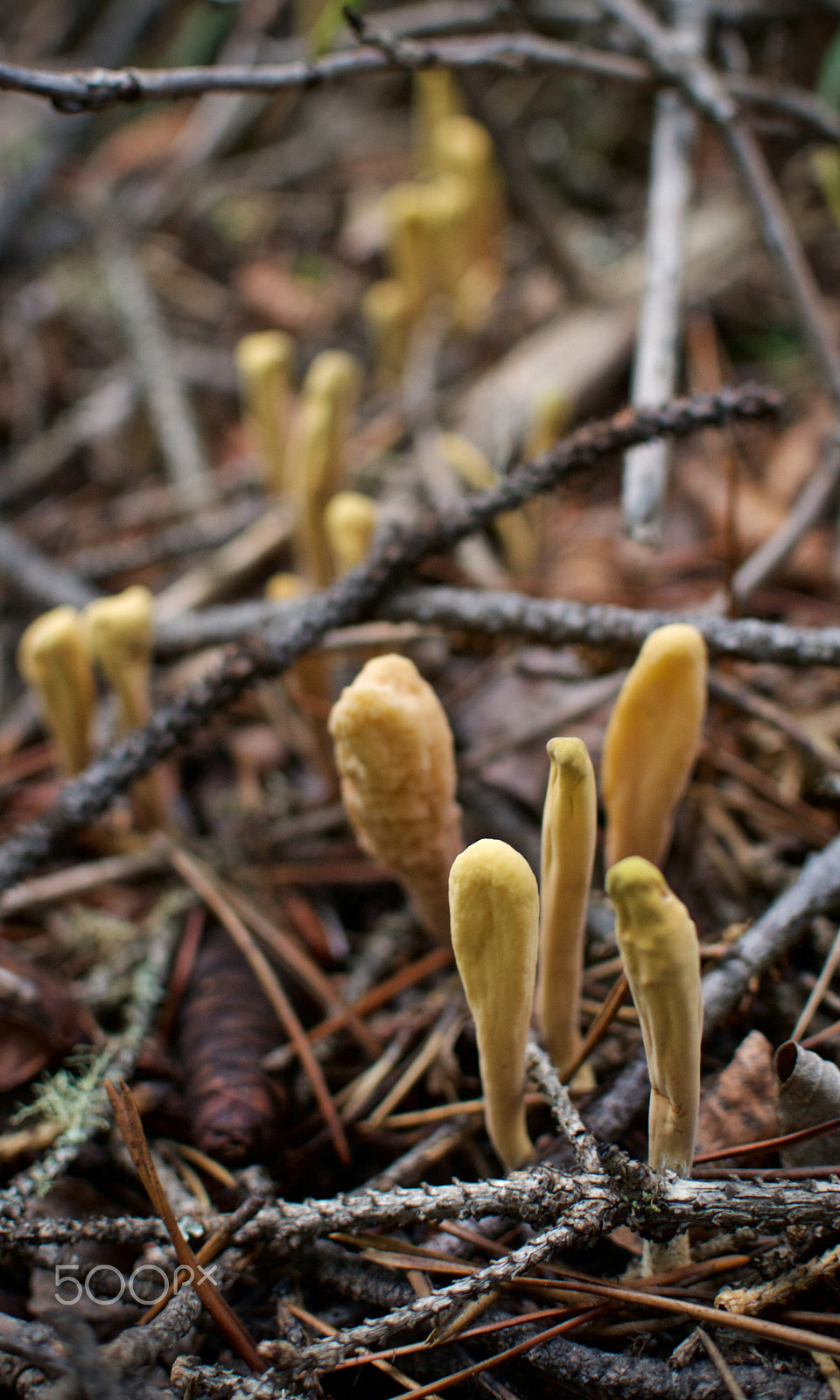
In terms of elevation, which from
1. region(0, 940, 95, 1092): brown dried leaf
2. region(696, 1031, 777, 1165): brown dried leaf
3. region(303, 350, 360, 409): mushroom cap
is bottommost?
region(696, 1031, 777, 1165): brown dried leaf

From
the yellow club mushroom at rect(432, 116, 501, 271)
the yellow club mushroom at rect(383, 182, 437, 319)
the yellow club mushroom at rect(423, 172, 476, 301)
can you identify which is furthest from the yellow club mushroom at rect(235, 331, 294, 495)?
the yellow club mushroom at rect(432, 116, 501, 271)

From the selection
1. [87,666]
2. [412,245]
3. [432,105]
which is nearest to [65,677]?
[87,666]

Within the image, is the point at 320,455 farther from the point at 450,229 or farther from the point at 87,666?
the point at 450,229

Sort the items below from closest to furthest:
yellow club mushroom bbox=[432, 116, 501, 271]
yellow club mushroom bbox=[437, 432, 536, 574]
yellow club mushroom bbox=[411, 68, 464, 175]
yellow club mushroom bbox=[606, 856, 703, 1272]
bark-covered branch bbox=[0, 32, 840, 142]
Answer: yellow club mushroom bbox=[606, 856, 703, 1272], bark-covered branch bbox=[0, 32, 840, 142], yellow club mushroom bbox=[437, 432, 536, 574], yellow club mushroom bbox=[432, 116, 501, 271], yellow club mushroom bbox=[411, 68, 464, 175]

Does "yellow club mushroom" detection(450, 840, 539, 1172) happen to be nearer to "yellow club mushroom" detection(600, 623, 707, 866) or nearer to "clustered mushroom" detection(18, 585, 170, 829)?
"yellow club mushroom" detection(600, 623, 707, 866)

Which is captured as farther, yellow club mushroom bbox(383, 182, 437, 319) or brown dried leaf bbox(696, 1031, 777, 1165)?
yellow club mushroom bbox(383, 182, 437, 319)

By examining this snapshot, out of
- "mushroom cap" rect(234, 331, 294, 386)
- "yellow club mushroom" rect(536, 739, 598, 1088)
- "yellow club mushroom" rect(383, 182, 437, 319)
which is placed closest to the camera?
"yellow club mushroom" rect(536, 739, 598, 1088)

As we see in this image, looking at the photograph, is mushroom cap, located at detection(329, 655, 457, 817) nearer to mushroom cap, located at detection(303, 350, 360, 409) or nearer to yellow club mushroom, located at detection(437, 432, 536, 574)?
mushroom cap, located at detection(303, 350, 360, 409)

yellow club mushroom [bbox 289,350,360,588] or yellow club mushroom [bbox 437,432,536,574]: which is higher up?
yellow club mushroom [bbox 289,350,360,588]
